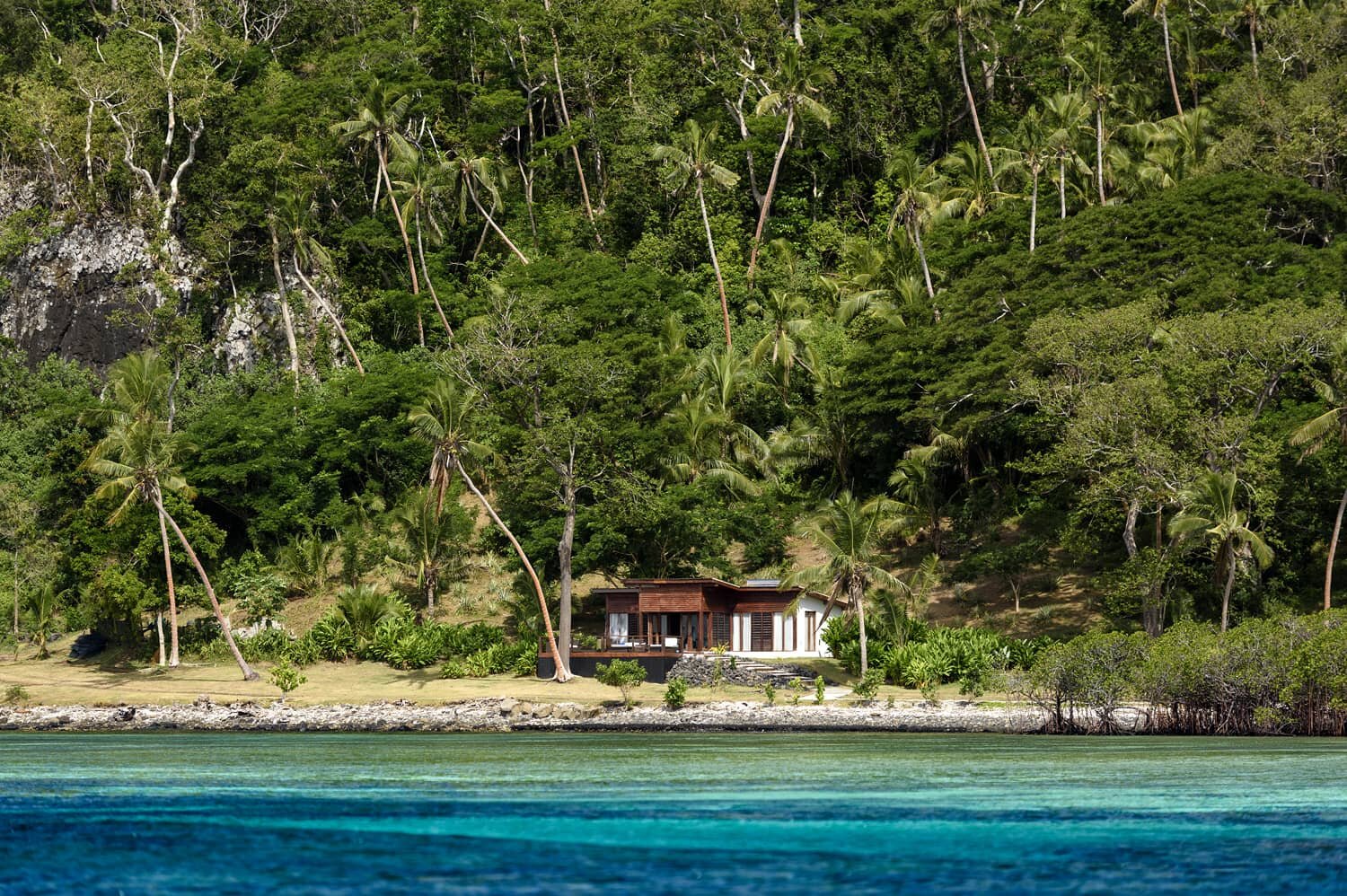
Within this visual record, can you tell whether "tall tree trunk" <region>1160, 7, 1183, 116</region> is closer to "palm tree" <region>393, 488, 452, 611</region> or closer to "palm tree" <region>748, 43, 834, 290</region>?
"palm tree" <region>748, 43, 834, 290</region>

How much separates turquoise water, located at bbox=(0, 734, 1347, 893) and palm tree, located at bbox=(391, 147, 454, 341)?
38723mm

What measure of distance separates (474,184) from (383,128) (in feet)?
17.5

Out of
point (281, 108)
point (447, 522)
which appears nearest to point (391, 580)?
point (447, 522)

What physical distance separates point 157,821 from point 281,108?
5717cm

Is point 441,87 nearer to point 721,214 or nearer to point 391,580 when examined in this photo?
point 721,214

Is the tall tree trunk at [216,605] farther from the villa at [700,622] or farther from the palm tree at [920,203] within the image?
the palm tree at [920,203]

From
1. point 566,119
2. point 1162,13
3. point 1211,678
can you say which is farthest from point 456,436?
point 1162,13

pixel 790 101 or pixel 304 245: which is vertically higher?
pixel 790 101

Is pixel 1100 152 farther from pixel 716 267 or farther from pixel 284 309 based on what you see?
pixel 284 309

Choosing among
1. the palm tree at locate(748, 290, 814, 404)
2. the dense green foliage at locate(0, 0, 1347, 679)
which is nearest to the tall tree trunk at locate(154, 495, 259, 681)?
the dense green foliage at locate(0, 0, 1347, 679)

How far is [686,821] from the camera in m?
15.8

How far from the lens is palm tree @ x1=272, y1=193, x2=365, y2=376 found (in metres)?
62.6

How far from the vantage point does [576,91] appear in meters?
71.2

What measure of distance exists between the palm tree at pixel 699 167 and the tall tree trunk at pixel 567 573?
55.8 ft
